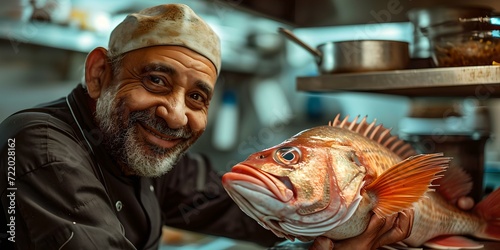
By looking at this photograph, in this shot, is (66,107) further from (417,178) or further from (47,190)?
(417,178)

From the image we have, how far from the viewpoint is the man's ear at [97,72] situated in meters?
1.42

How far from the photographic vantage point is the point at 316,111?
9.71ft

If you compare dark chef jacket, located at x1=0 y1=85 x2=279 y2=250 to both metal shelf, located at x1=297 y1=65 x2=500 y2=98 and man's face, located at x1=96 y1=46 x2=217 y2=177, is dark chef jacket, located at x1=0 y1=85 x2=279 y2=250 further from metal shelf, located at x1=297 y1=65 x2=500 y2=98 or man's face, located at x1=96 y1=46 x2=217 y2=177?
metal shelf, located at x1=297 y1=65 x2=500 y2=98

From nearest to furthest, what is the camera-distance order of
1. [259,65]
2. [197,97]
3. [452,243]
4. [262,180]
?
[262,180], [197,97], [452,243], [259,65]

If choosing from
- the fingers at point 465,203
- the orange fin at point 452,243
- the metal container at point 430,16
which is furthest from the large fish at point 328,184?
the metal container at point 430,16

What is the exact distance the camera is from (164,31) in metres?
1.34

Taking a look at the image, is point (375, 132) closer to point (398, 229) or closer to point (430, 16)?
point (398, 229)

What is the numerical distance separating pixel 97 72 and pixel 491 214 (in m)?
1.30

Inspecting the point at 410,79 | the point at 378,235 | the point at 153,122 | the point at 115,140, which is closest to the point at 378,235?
the point at 378,235

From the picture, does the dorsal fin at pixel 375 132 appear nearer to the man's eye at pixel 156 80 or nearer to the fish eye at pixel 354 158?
the fish eye at pixel 354 158

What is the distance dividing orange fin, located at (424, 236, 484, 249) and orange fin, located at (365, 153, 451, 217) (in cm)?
39

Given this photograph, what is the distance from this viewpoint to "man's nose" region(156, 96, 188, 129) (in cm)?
132

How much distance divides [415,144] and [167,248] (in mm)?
1278

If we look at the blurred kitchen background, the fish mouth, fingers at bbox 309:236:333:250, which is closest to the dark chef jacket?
the blurred kitchen background
